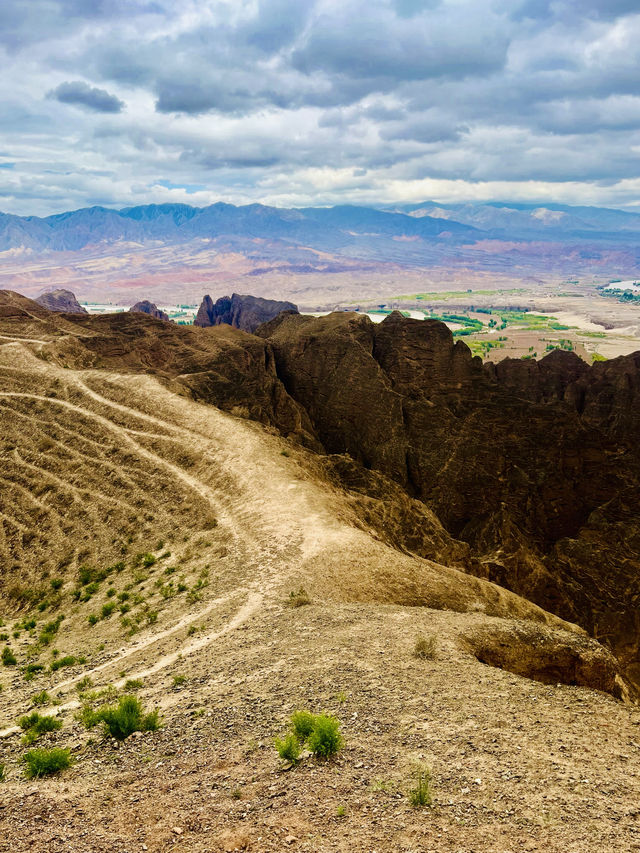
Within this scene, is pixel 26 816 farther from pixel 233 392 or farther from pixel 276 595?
pixel 233 392

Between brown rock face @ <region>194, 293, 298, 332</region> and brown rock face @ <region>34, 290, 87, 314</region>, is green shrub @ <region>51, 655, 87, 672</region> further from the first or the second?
brown rock face @ <region>34, 290, 87, 314</region>

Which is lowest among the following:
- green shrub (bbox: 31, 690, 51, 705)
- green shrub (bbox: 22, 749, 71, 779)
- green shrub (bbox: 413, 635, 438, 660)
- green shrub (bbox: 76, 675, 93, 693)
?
green shrub (bbox: 31, 690, 51, 705)

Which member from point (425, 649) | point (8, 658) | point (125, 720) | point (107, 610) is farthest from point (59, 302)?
point (425, 649)

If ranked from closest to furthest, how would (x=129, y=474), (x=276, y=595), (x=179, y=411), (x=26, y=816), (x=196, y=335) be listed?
(x=26, y=816) < (x=276, y=595) < (x=129, y=474) < (x=179, y=411) < (x=196, y=335)

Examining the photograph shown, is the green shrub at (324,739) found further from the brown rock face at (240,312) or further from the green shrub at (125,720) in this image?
the brown rock face at (240,312)

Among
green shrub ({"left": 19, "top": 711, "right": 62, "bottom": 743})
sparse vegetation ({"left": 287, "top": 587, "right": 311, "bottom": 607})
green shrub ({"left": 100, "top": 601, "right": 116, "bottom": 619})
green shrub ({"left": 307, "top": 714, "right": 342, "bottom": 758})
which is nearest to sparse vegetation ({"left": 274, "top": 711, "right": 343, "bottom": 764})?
green shrub ({"left": 307, "top": 714, "right": 342, "bottom": 758})

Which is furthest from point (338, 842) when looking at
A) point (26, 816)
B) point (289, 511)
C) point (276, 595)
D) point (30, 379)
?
point (30, 379)
